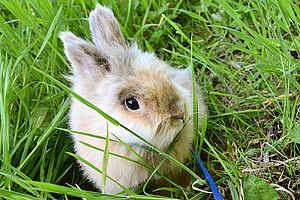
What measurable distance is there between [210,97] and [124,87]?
99 centimetres

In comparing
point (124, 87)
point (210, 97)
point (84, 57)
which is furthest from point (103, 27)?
point (210, 97)

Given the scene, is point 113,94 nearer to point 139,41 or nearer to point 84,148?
point 84,148

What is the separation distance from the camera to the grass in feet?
7.07

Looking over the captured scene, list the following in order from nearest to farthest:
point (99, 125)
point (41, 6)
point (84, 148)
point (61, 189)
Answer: point (61, 189)
point (99, 125)
point (84, 148)
point (41, 6)

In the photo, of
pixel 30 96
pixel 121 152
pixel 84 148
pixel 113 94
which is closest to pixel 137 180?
pixel 121 152

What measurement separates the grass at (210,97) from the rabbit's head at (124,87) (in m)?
0.23

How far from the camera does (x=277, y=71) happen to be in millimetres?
2361

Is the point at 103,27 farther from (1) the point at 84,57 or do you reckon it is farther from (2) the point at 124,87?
(2) the point at 124,87

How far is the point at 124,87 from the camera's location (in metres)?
2.09

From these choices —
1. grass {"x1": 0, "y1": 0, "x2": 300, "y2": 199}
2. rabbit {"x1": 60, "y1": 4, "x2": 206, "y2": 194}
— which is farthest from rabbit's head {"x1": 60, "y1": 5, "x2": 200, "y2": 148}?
grass {"x1": 0, "y1": 0, "x2": 300, "y2": 199}

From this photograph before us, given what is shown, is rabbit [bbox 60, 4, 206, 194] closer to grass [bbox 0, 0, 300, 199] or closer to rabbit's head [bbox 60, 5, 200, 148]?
Answer: rabbit's head [bbox 60, 5, 200, 148]

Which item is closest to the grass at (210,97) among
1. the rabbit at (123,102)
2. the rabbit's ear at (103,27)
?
the rabbit at (123,102)

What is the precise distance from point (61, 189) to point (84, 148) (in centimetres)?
67

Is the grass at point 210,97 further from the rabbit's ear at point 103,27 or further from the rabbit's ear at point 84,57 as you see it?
the rabbit's ear at point 103,27
